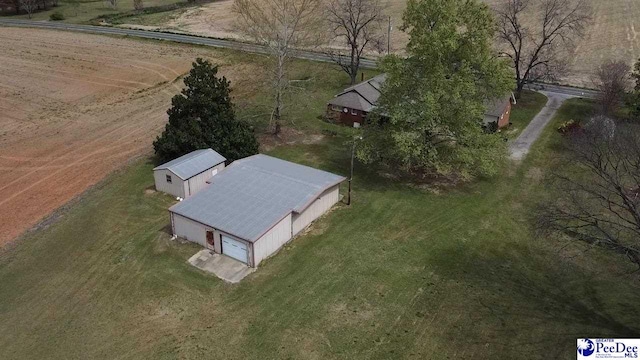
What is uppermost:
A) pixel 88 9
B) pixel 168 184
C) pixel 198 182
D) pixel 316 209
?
pixel 88 9

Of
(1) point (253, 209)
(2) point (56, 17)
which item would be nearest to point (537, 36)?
(1) point (253, 209)

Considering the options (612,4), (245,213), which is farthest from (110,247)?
(612,4)

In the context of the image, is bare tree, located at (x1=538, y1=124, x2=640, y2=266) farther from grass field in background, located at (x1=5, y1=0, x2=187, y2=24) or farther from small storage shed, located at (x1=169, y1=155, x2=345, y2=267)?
grass field in background, located at (x1=5, y1=0, x2=187, y2=24)

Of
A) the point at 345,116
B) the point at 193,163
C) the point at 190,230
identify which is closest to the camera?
the point at 190,230

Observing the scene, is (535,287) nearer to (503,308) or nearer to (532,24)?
(503,308)

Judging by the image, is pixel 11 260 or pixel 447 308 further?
pixel 11 260

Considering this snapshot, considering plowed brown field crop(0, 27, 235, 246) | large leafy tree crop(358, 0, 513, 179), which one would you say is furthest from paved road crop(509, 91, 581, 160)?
plowed brown field crop(0, 27, 235, 246)

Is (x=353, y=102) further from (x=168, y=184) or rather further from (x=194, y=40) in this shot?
(x=194, y=40)
